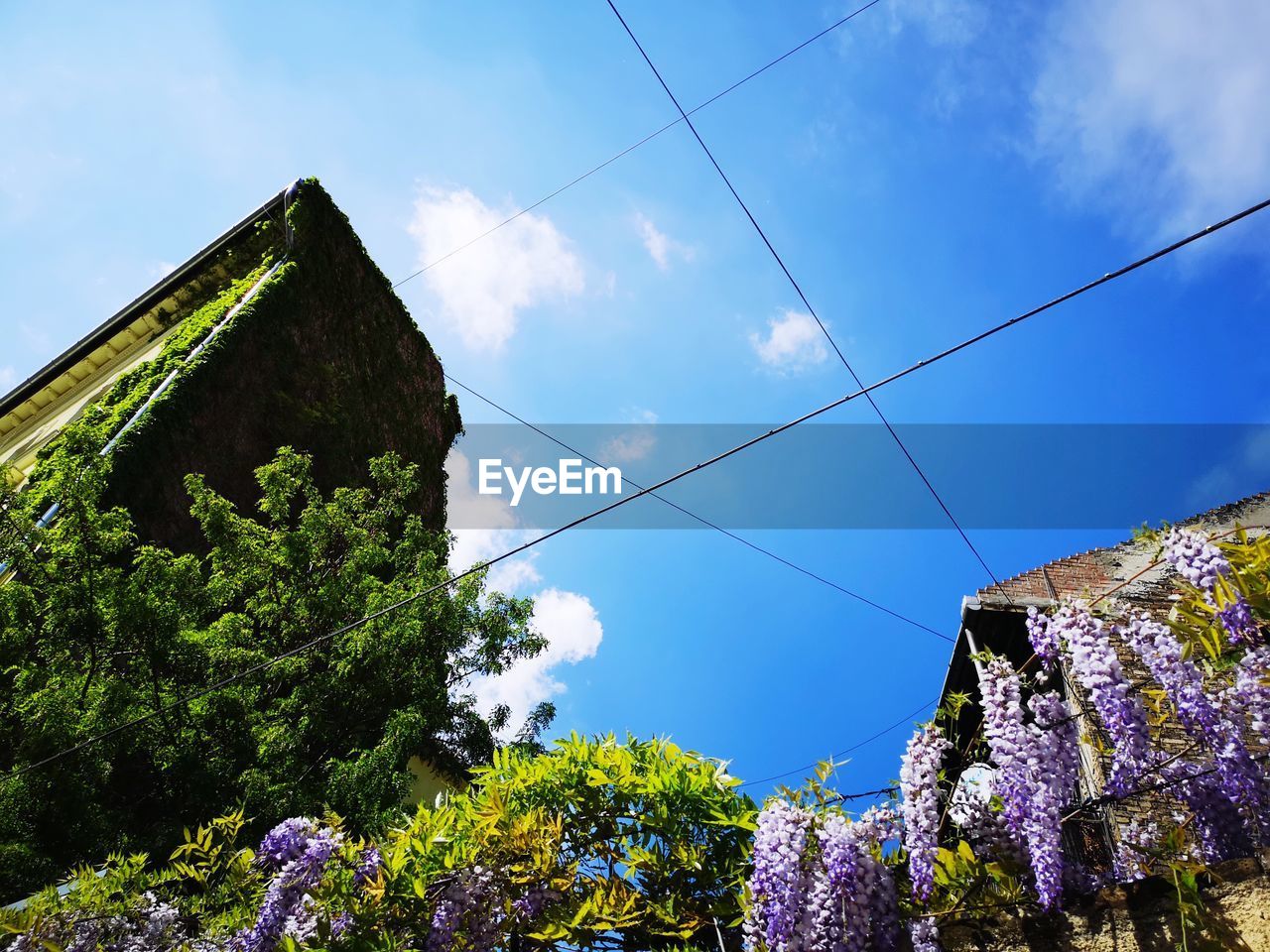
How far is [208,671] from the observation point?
6.44 metres

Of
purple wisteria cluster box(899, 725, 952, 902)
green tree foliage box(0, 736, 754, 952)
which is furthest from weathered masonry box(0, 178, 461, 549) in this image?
purple wisteria cluster box(899, 725, 952, 902)

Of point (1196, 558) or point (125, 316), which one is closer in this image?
point (1196, 558)

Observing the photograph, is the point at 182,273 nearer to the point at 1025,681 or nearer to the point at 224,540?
the point at 224,540

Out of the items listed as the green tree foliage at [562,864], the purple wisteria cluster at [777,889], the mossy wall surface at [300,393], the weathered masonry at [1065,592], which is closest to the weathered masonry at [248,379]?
the mossy wall surface at [300,393]

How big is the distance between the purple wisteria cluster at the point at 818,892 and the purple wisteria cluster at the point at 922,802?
0.09m

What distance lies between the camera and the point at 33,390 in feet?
40.2

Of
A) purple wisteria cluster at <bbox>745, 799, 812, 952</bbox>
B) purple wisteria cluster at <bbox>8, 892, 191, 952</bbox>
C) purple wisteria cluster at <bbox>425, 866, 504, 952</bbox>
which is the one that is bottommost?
purple wisteria cluster at <bbox>8, 892, 191, 952</bbox>

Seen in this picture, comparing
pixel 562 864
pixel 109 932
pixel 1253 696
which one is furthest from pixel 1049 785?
pixel 109 932

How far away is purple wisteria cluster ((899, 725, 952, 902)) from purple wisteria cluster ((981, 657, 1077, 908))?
0.55 ft

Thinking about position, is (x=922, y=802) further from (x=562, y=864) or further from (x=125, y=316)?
(x=125, y=316)

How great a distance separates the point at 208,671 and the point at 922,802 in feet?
21.5

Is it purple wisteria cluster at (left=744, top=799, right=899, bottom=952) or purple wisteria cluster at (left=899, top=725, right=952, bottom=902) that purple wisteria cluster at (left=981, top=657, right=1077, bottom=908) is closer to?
purple wisteria cluster at (left=899, top=725, right=952, bottom=902)

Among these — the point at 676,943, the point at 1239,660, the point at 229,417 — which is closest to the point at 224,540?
the point at 229,417

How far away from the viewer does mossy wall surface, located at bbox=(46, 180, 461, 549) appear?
8.48m
